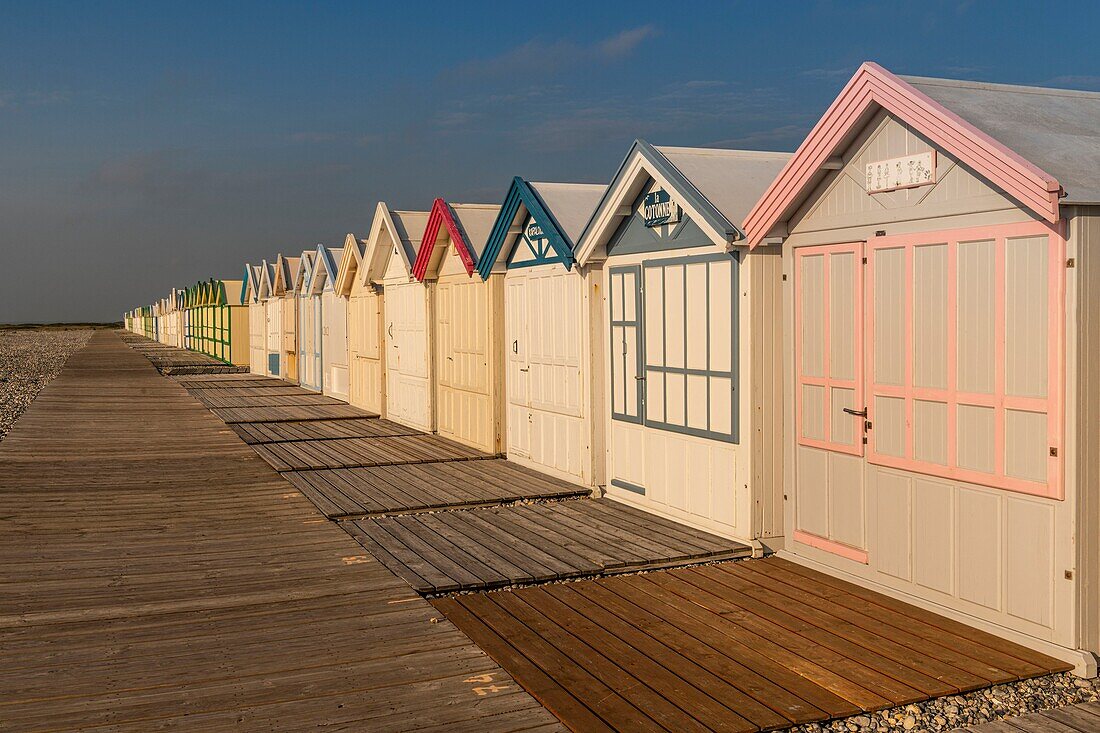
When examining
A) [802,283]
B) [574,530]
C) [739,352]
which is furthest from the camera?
[574,530]

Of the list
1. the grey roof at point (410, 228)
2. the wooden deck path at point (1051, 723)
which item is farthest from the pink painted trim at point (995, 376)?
the grey roof at point (410, 228)

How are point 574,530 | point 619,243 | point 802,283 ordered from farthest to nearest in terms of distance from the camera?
point 619,243, point 574,530, point 802,283

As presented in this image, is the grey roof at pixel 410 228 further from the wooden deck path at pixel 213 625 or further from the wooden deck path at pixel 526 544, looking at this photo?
the wooden deck path at pixel 526 544

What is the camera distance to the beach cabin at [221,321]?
3854 centimetres

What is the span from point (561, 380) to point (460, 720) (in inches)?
272

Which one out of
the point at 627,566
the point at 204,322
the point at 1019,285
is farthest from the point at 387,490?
the point at 204,322

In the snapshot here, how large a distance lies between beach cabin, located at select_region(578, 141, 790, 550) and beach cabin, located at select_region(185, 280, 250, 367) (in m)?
30.7

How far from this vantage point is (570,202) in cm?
1154

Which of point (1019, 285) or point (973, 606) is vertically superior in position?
point (1019, 285)

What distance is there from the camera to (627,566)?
294 inches

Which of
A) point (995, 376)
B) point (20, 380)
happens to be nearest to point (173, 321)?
point (20, 380)

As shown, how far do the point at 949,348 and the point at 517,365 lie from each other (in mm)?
7234

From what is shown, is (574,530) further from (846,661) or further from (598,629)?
(846,661)

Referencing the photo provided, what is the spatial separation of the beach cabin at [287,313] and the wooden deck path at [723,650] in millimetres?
21918
